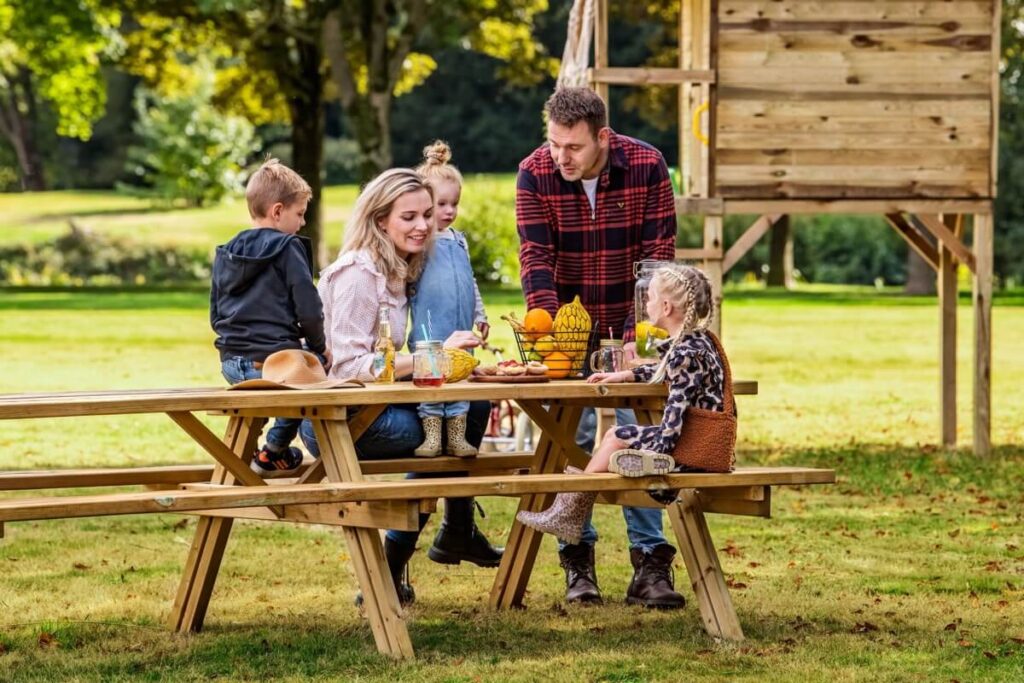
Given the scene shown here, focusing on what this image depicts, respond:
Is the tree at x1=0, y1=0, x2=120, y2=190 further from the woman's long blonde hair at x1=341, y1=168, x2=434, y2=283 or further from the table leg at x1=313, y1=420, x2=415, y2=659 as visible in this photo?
the table leg at x1=313, y1=420, x2=415, y2=659

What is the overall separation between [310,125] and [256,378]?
1123 inches

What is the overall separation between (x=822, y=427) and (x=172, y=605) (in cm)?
901

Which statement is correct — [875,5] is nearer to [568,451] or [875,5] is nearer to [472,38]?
[568,451]

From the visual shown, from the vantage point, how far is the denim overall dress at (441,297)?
686cm

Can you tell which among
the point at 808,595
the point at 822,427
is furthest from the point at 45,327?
the point at 808,595

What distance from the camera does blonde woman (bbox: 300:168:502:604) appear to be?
654 cm

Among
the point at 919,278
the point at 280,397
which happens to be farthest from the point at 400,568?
the point at 919,278

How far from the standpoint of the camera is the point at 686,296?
20.7 ft

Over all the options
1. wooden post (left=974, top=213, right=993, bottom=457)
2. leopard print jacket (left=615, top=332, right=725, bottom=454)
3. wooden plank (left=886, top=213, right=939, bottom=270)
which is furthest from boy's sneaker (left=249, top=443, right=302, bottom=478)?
wooden plank (left=886, top=213, right=939, bottom=270)

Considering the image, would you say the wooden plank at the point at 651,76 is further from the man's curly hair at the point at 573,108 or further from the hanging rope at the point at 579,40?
the man's curly hair at the point at 573,108

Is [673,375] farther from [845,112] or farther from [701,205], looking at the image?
[845,112]

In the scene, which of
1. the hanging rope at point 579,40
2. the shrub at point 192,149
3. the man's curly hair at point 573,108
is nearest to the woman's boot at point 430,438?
the man's curly hair at point 573,108

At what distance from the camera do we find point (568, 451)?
7086mm

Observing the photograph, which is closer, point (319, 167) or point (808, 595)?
point (808, 595)
